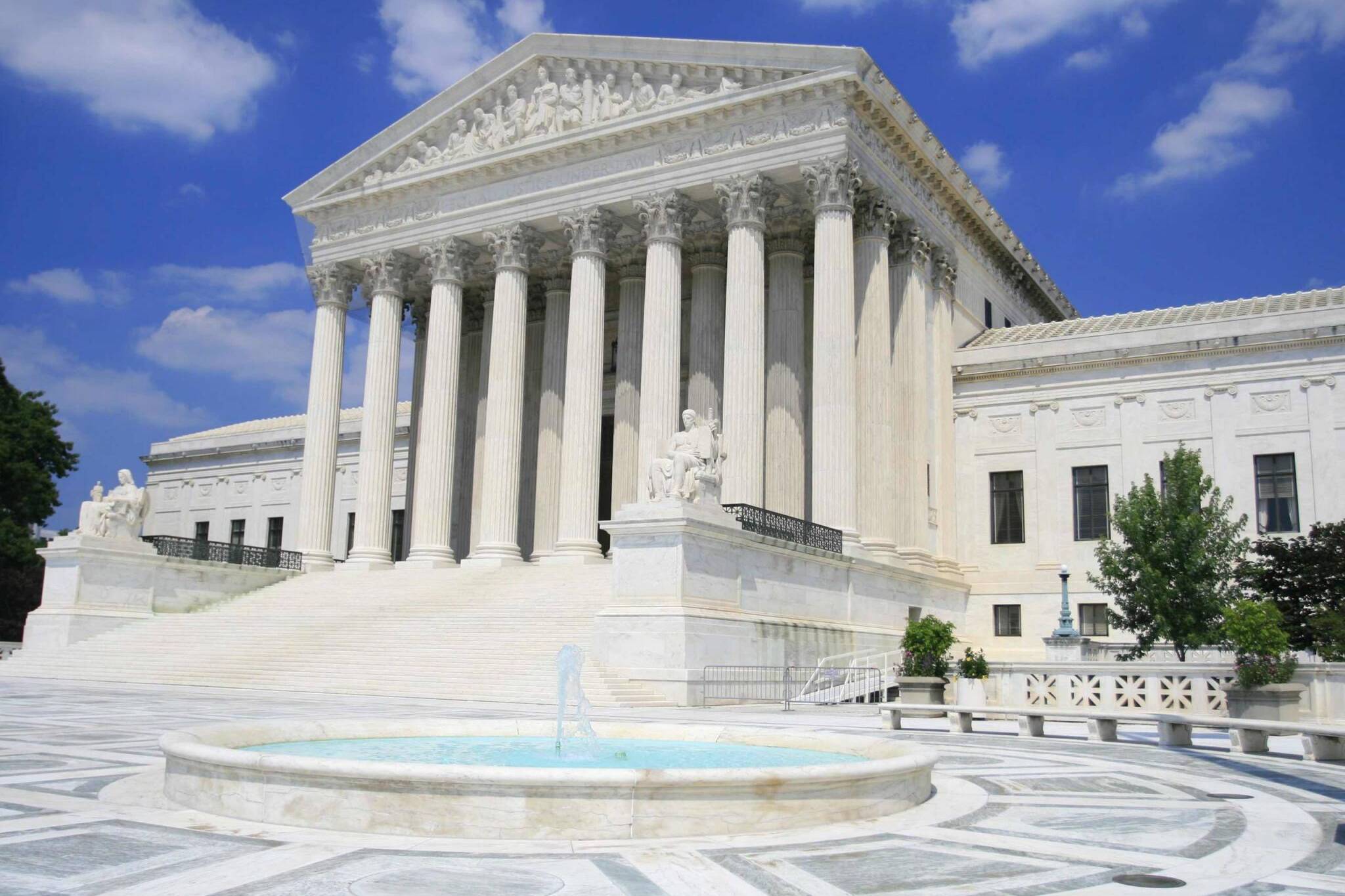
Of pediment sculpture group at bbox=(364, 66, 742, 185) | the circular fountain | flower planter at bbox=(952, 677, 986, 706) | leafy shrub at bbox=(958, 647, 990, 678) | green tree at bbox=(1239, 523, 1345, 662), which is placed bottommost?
the circular fountain

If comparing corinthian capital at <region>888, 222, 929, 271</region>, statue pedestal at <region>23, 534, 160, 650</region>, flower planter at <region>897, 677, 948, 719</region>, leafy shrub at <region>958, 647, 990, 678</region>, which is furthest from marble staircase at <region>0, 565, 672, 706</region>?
corinthian capital at <region>888, 222, 929, 271</region>

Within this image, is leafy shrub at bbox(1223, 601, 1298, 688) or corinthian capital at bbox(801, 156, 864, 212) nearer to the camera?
leafy shrub at bbox(1223, 601, 1298, 688)

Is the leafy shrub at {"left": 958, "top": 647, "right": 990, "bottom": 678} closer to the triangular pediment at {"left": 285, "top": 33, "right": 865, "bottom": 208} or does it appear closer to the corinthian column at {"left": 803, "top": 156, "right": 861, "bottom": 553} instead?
the corinthian column at {"left": 803, "top": 156, "right": 861, "bottom": 553}

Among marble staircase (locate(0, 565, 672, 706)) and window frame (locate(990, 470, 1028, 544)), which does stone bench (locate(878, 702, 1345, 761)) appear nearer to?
marble staircase (locate(0, 565, 672, 706))

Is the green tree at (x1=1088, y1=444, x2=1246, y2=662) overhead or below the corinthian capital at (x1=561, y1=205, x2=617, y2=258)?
below

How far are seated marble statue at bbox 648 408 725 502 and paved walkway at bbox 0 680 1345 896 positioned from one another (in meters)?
16.5

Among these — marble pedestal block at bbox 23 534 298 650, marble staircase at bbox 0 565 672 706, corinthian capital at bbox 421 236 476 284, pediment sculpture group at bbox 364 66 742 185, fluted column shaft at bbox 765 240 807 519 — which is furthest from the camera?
corinthian capital at bbox 421 236 476 284

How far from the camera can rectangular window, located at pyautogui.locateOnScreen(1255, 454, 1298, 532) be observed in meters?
38.9

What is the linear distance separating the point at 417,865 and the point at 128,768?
601 cm

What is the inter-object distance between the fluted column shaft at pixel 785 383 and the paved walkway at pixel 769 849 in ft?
89.5

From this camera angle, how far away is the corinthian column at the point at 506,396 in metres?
40.8

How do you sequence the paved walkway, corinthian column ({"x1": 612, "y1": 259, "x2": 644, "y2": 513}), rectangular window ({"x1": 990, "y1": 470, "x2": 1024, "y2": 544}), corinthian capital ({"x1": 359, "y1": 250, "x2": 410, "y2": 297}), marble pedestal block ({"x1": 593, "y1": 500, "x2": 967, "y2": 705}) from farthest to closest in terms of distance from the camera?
corinthian capital ({"x1": 359, "y1": 250, "x2": 410, "y2": 297})
corinthian column ({"x1": 612, "y1": 259, "x2": 644, "y2": 513})
rectangular window ({"x1": 990, "y1": 470, "x2": 1024, "y2": 544})
marble pedestal block ({"x1": 593, "y1": 500, "x2": 967, "y2": 705})
the paved walkway

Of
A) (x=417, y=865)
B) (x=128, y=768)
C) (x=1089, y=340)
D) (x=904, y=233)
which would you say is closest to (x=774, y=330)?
(x=904, y=233)

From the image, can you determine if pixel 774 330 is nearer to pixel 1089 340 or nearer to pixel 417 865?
pixel 1089 340
